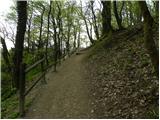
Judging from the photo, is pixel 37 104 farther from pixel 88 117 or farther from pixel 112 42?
pixel 112 42

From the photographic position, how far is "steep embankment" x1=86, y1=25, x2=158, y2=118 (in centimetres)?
709

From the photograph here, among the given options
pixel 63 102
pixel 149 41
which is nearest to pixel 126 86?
pixel 63 102

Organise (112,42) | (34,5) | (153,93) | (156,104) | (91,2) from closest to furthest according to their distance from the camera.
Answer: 1. (156,104)
2. (153,93)
3. (112,42)
4. (34,5)
5. (91,2)

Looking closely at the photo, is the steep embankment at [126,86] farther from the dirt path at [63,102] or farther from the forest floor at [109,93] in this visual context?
the dirt path at [63,102]

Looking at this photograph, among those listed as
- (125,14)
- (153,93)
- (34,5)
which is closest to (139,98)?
(153,93)

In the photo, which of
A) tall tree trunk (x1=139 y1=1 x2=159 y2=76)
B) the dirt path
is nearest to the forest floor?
the dirt path

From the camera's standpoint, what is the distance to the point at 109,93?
8766mm

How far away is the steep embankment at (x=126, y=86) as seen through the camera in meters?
7.09

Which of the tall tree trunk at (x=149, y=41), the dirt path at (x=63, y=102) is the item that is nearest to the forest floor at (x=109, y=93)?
the dirt path at (x=63, y=102)

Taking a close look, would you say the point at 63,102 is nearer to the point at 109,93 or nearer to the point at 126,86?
the point at 109,93

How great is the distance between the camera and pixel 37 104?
934 cm

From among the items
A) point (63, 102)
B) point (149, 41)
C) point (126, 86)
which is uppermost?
point (149, 41)

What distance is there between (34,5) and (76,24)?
20.0 metres

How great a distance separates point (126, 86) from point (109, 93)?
558mm
